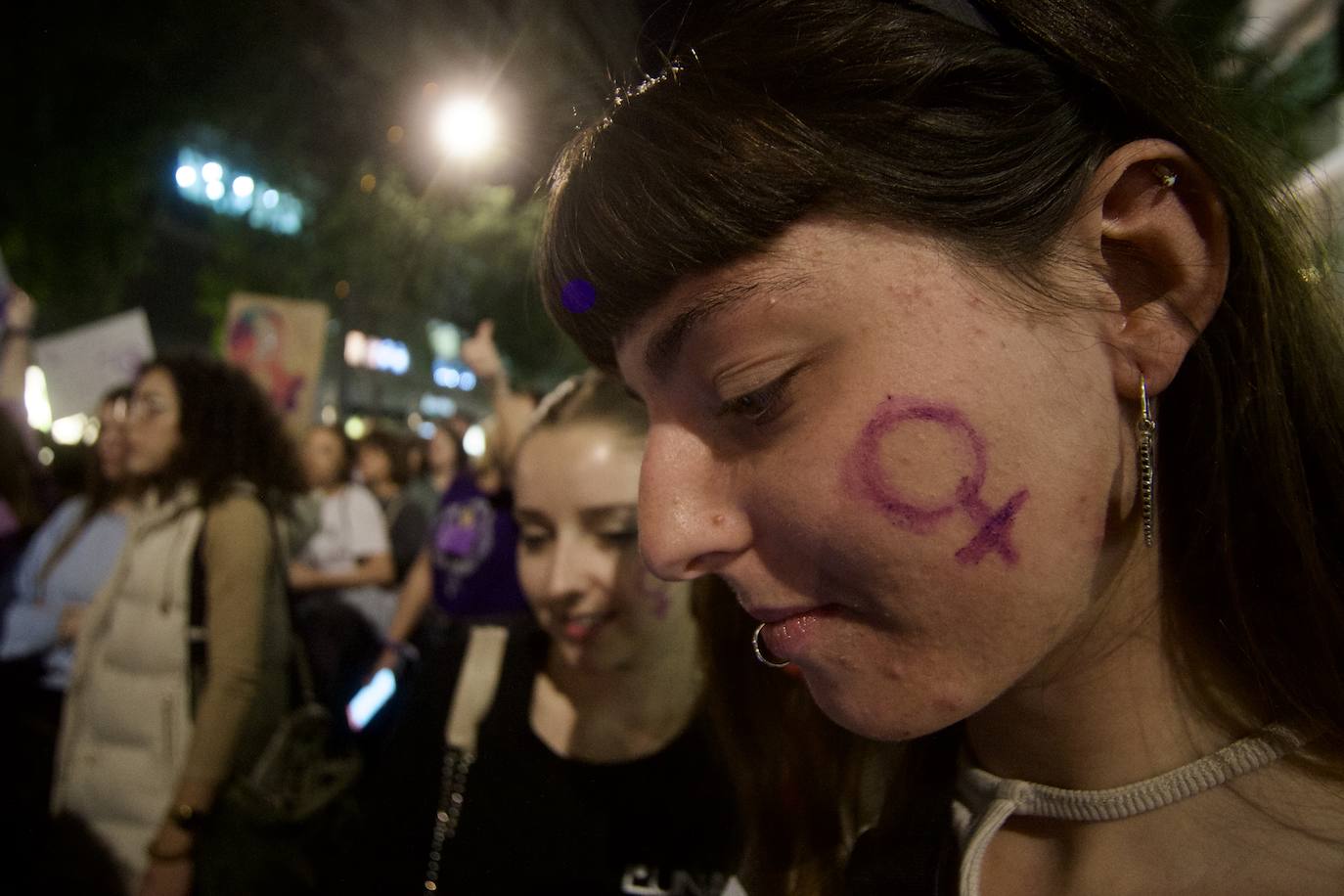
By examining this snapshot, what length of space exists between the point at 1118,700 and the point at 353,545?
4838 mm

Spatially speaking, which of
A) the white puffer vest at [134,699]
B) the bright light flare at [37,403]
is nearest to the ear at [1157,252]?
the white puffer vest at [134,699]

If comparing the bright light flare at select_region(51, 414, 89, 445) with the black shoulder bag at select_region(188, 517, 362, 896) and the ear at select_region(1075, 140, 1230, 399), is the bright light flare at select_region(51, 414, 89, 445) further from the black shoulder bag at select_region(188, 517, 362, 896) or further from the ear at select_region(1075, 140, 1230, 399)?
the ear at select_region(1075, 140, 1230, 399)

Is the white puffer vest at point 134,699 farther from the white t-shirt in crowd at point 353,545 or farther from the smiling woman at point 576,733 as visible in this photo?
the white t-shirt in crowd at point 353,545

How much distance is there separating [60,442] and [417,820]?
5566 mm

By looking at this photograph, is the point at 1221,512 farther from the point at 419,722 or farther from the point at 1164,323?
the point at 419,722

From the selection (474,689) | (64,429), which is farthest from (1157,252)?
(64,429)

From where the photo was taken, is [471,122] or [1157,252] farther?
[471,122]

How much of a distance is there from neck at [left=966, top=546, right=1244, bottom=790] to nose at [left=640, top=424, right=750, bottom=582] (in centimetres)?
45

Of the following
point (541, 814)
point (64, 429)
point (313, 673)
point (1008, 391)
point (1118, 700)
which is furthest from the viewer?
point (64, 429)

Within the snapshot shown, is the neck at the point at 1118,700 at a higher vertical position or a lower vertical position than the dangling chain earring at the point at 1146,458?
lower

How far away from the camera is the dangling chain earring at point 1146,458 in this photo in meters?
0.86

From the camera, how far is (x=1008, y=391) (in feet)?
2.64

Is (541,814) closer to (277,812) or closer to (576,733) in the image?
(576,733)

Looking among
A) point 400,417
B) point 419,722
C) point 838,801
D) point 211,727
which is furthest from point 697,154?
point 400,417
